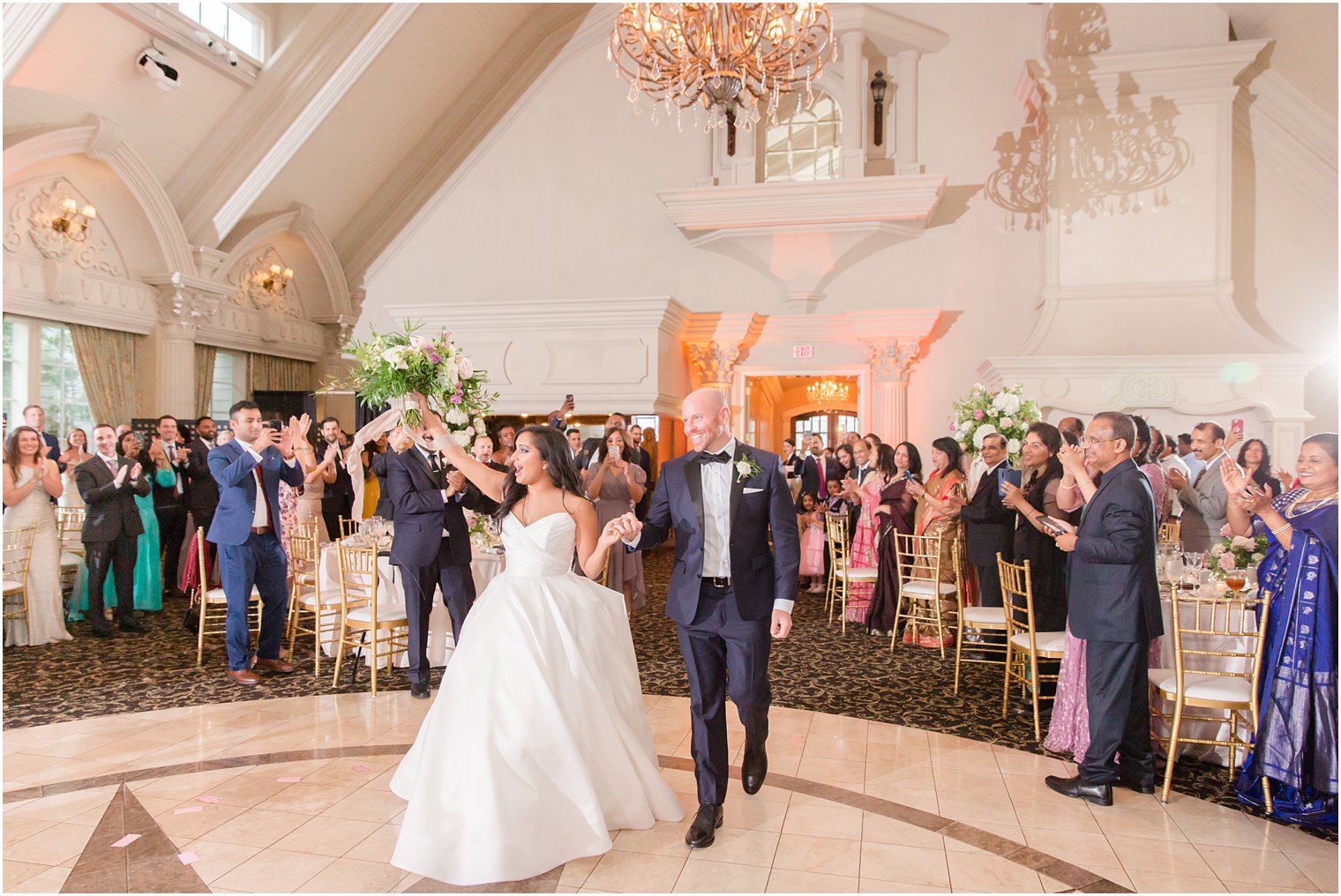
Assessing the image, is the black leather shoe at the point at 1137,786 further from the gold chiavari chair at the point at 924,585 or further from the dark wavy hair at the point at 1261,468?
the dark wavy hair at the point at 1261,468

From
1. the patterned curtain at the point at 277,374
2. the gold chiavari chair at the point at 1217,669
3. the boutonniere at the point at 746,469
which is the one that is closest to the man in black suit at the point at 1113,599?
the gold chiavari chair at the point at 1217,669

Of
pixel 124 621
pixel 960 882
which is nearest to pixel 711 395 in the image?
pixel 960 882

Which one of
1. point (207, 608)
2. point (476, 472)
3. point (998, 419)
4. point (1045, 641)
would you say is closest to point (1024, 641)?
point (1045, 641)

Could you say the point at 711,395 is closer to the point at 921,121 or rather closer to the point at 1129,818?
the point at 1129,818

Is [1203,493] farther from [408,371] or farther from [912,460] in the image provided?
[408,371]

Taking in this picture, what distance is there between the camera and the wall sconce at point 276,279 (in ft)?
40.2

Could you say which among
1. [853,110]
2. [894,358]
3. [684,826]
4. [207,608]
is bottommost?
[684,826]

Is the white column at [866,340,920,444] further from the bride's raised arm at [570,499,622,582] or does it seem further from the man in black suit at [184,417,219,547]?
the bride's raised arm at [570,499,622,582]

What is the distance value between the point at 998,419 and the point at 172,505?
24.1 ft

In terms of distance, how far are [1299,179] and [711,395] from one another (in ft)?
34.5

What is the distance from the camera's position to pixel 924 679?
573 centimetres

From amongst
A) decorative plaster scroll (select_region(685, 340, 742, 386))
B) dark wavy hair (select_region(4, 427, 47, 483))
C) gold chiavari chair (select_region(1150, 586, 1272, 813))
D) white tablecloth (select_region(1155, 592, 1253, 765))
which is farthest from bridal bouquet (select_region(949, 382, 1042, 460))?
dark wavy hair (select_region(4, 427, 47, 483))

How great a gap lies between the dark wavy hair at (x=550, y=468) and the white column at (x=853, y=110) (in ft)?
29.9

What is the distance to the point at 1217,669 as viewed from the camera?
13.5ft
